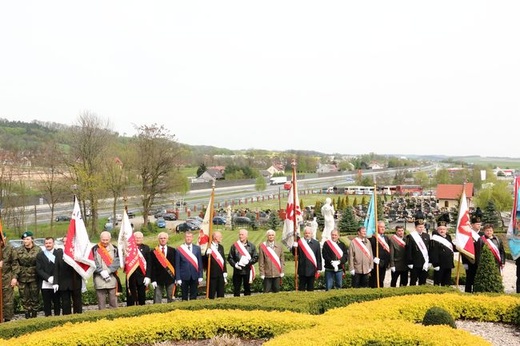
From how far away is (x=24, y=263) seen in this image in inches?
404

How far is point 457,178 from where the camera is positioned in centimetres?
7412

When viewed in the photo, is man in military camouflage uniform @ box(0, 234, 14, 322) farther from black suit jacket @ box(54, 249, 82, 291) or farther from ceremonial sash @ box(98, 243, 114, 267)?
ceremonial sash @ box(98, 243, 114, 267)

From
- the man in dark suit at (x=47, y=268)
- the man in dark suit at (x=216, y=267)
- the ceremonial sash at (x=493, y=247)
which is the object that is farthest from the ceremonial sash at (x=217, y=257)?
the ceremonial sash at (x=493, y=247)

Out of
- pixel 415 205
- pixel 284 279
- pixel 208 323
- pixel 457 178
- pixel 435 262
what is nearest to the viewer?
pixel 208 323

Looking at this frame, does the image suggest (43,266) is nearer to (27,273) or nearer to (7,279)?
(27,273)

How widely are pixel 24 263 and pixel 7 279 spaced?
0.53 metres

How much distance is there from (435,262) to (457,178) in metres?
67.3

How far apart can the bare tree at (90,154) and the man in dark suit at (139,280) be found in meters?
25.7

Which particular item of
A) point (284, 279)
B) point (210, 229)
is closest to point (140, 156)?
point (284, 279)

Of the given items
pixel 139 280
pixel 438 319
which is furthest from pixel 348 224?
pixel 438 319

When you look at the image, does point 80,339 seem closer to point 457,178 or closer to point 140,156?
point 140,156

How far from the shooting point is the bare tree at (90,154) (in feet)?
116

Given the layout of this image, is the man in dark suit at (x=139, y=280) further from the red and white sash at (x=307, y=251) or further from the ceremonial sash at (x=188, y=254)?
the red and white sash at (x=307, y=251)

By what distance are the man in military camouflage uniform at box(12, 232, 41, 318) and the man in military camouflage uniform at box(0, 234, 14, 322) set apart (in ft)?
0.44
